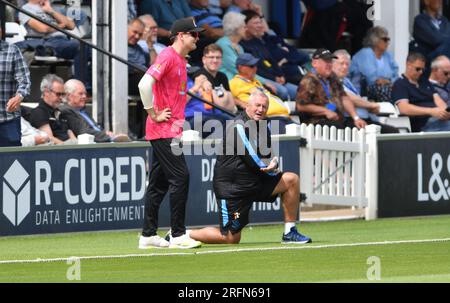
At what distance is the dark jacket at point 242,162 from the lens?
1527cm

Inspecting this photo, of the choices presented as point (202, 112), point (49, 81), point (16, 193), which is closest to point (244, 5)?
point (202, 112)

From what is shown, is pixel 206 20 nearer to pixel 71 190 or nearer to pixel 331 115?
pixel 331 115

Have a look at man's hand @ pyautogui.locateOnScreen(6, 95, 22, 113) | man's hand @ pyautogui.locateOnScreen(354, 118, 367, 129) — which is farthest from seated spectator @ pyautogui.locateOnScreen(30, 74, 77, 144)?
man's hand @ pyautogui.locateOnScreen(354, 118, 367, 129)

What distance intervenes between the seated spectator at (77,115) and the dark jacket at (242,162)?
364 cm

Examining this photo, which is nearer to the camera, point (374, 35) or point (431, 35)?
point (374, 35)

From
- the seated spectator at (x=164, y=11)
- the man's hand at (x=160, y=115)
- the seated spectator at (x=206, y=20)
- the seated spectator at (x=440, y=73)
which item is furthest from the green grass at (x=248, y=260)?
the seated spectator at (x=440, y=73)

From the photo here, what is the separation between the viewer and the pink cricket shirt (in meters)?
14.9

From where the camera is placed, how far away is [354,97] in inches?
891

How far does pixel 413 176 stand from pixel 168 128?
620 centimetres

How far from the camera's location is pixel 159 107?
14898 mm

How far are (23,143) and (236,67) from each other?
426cm

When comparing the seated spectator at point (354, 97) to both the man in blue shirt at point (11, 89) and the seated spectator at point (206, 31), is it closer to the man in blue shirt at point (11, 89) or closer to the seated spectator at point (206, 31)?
the seated spectator at point (206, 31)
